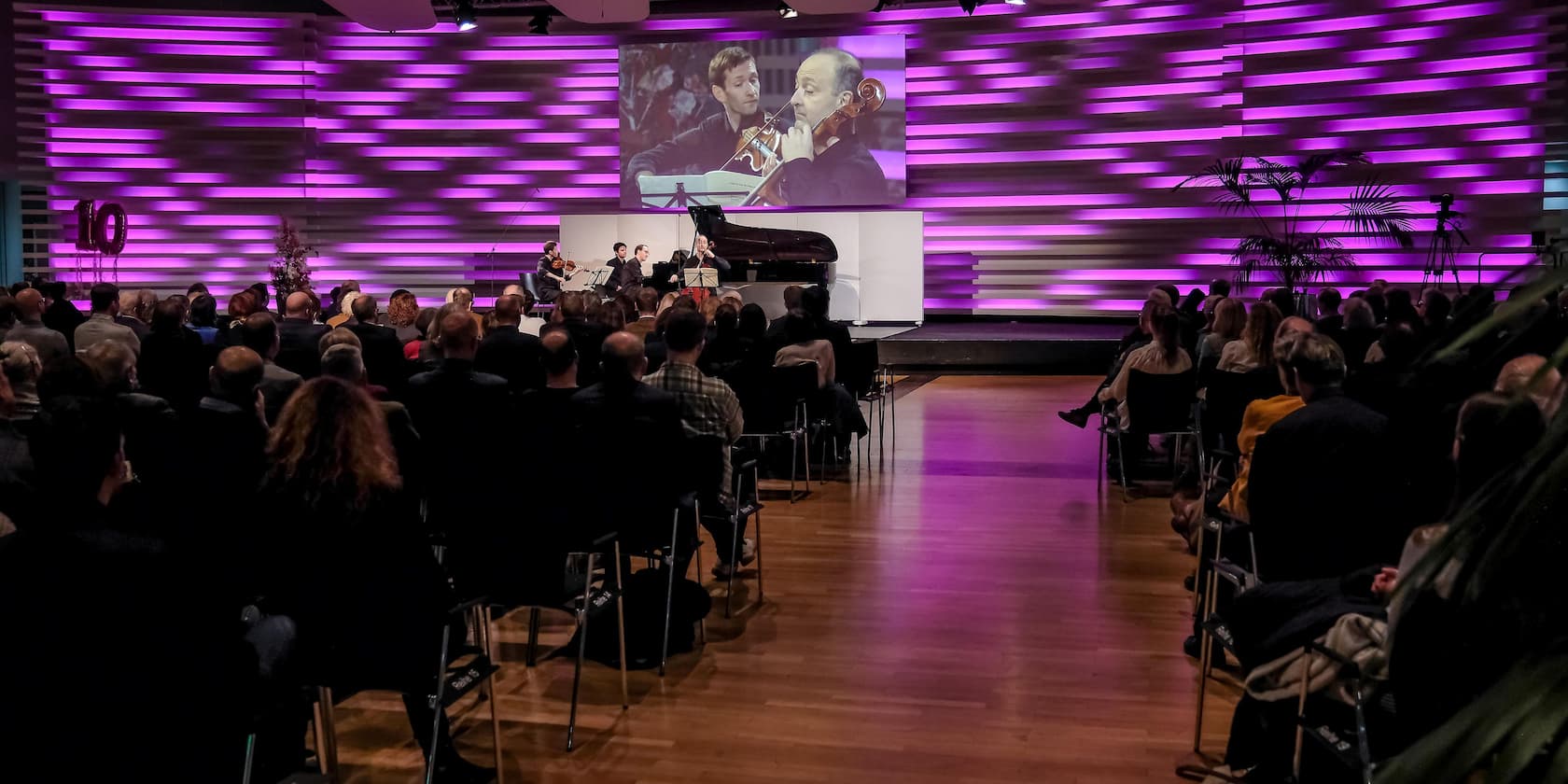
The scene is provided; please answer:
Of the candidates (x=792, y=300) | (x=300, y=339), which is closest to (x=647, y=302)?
(x=792, y=300)

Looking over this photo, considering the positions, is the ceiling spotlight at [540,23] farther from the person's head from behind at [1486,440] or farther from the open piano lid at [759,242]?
the person's head from behind at [1486,440]

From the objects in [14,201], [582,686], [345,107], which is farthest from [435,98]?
[582,686]

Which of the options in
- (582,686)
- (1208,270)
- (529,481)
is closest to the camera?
(529,481)

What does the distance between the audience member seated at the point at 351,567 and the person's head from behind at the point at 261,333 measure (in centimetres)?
248

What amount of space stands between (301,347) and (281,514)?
374 centimetres

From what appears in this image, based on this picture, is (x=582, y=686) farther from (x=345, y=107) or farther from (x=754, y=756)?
(x=345, y=107)

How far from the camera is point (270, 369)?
534cm

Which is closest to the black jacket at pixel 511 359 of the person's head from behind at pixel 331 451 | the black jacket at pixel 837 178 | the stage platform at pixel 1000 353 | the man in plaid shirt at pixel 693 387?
the man in plaid shirt at pixel 693 387

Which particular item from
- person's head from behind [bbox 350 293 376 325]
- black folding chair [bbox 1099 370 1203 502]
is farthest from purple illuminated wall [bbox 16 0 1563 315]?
person's head from behind [bbox 350 293 376 325]

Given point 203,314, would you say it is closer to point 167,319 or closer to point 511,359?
point 167,319

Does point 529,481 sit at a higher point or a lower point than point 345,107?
lower

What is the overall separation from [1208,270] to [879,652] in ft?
39.1

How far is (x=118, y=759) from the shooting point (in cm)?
220

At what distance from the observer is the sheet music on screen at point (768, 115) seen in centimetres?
1650
